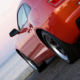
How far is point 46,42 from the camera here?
12.5 feet

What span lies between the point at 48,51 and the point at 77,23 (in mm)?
1280

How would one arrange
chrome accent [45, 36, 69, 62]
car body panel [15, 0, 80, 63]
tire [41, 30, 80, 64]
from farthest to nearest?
1. chrome accent [45, 36, 69, 62]
2. tire [41, 30, 80, 64]
3. car body panel [15, 0, 80, 63]

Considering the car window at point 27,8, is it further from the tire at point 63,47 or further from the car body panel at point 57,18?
the tire at point 63,47

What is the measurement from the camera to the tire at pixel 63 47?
3.37 m

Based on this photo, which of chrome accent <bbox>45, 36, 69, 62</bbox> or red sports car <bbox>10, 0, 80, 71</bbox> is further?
chrome accent <bbox>45, 36, 69, 62</bbox>

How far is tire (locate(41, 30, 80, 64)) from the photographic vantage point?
3373 millimetres

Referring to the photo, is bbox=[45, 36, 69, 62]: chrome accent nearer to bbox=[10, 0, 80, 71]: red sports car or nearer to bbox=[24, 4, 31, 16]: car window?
bbox=[10, 0, 80, 71]: red sports car

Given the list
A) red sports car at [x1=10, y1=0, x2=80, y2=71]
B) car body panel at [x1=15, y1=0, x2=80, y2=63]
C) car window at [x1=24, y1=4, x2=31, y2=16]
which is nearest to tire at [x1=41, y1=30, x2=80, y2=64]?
red sports car at [x1=10, y1=0, x2=80, y2=71]

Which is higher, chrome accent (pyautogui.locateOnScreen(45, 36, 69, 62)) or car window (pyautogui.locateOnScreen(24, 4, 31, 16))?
car window (pyautogui.locateOnScreen(24, 4, 31, 16))

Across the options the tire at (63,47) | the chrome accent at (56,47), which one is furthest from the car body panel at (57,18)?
the chrome accent at (56,47)

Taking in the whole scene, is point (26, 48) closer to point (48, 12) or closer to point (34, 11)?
point (34, 11)

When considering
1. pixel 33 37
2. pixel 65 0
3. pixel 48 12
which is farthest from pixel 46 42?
pixel 65 0

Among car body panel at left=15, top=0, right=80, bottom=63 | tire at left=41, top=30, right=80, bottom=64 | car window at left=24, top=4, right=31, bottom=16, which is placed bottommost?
tire at left=41, top=30, right=80, bottom=64

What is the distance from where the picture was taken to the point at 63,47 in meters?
3.41
